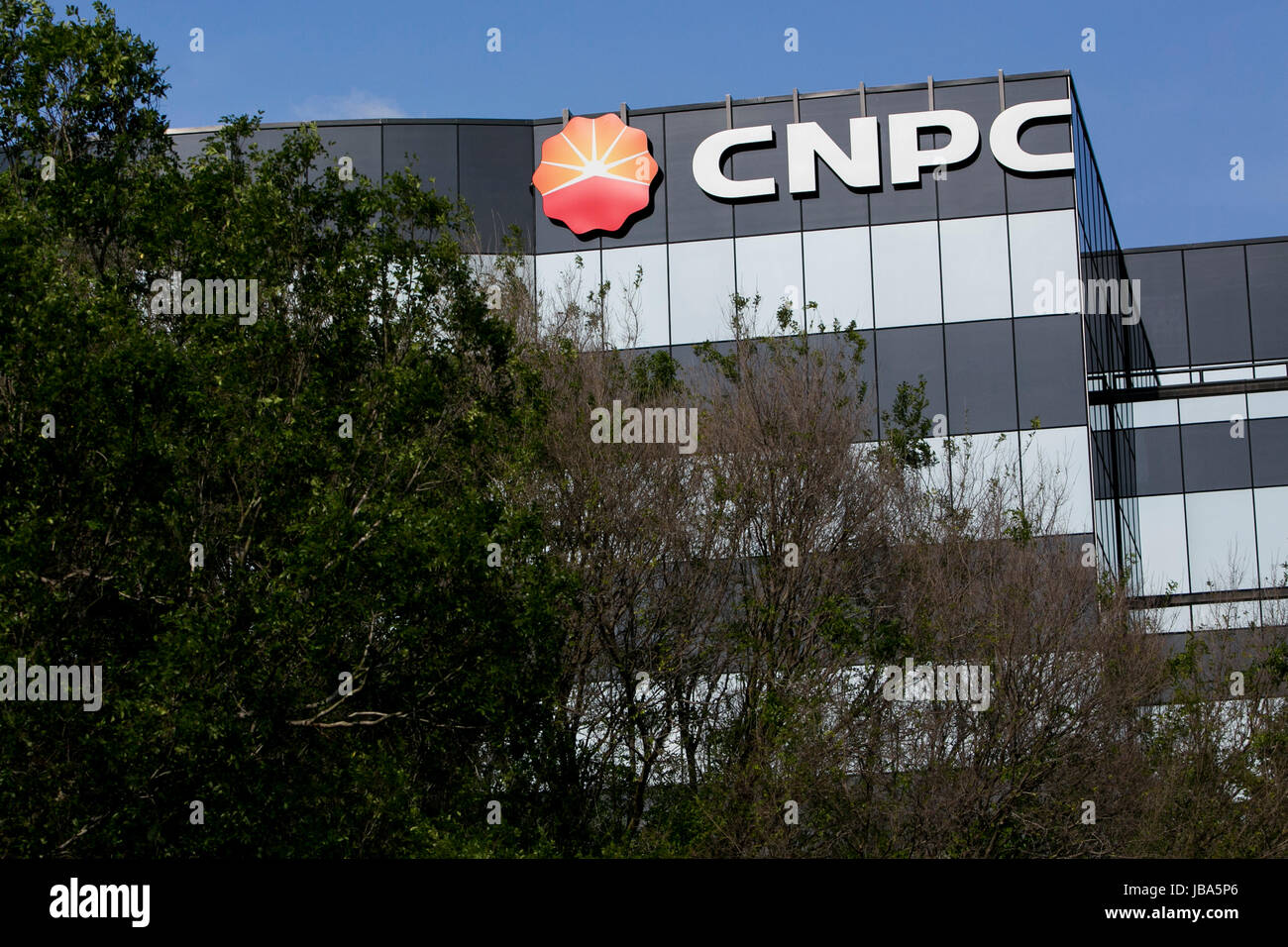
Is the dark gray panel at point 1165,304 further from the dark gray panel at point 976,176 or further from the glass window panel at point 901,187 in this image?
the glass window panel at point 901,187

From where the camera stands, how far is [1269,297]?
174ft

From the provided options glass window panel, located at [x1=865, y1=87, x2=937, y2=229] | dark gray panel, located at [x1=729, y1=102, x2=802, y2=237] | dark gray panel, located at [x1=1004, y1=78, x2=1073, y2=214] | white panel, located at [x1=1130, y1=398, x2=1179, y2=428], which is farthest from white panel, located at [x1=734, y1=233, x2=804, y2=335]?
white panel, located at [x1=1130, y1=398, x2=1179, y2=428]

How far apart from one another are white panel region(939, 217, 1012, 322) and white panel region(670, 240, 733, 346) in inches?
216

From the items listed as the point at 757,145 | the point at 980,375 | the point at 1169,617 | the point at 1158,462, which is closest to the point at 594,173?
the point at 757,145

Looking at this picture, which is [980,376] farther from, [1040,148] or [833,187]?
[833,187]

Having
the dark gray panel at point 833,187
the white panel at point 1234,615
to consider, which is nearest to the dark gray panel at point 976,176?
the dark gray panel at point 833,187

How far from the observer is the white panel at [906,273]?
3634 centimetres

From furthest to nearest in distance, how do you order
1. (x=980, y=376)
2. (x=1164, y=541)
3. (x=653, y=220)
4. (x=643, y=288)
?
1. (x=1164, y=541)
2. (x=653, y=220)
3. (x=643, y=288)
4. (x=980, y=376)

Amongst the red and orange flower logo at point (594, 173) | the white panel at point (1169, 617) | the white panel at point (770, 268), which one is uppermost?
the red and orange flower logo at point (594, 173)

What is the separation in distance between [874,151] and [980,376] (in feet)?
21.8

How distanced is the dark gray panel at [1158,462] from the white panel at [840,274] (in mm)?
17937

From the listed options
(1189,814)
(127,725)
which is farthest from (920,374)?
(127,725)

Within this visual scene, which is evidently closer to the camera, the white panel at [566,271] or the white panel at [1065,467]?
the white panel at [1065,467]
